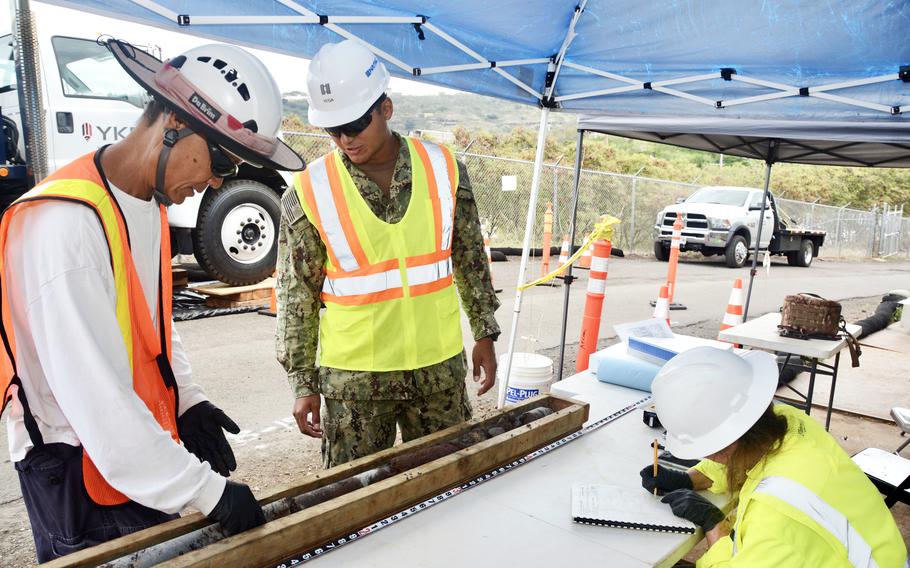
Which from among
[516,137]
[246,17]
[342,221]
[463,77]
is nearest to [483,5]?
[463,77]

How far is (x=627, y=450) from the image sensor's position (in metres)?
2.30

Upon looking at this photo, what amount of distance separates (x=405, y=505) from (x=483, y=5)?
246 centimetres

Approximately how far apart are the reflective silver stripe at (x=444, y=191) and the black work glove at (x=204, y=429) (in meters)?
1.01

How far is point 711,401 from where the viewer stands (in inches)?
69.5

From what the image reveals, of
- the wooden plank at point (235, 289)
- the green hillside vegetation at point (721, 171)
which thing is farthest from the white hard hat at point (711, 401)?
the green hillside vegetation at point (721, 171)

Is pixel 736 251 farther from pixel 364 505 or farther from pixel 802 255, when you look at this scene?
pixel 364 505

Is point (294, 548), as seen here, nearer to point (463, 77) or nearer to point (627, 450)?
point (627, 450)

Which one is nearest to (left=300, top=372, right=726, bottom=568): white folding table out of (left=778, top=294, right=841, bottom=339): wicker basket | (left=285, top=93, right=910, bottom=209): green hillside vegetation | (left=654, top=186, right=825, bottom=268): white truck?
(left=778, top=294, right=841, bottom=339): wicker basket

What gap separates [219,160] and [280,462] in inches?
103

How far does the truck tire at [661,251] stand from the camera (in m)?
15.2

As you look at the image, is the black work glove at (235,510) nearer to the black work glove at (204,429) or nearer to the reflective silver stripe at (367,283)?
the black work glove at (204,429)


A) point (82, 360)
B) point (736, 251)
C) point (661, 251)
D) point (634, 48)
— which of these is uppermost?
point (634, 48)

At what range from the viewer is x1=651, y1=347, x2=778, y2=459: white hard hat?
1752 millimetres

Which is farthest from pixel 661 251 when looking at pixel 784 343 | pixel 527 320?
pixel 784 343
